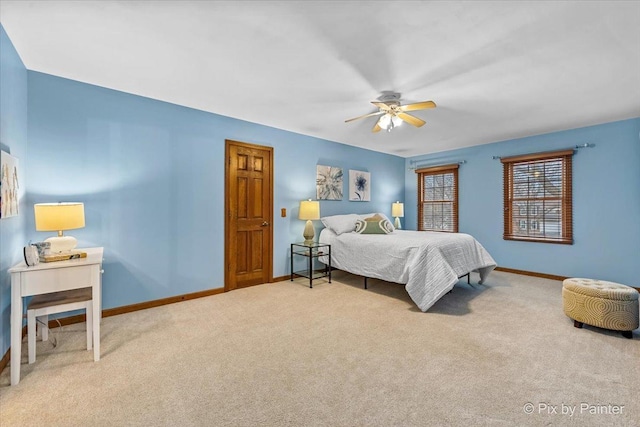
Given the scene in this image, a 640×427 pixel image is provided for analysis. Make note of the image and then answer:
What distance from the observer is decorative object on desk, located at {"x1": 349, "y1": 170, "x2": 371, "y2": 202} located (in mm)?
5527

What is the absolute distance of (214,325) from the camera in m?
2.74

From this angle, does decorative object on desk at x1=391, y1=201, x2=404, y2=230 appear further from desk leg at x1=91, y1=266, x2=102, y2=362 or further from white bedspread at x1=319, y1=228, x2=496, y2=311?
desk leg at x1=91, y1=266, x2=102, y2=362

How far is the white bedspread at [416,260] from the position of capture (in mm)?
3111

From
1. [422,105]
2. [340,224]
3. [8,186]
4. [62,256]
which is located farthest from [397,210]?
[8,186]

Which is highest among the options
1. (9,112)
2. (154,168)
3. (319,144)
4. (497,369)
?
(319,144)

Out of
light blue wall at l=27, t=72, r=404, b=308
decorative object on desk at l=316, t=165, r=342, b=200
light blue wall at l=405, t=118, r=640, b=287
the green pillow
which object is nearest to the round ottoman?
light blue wall at l=405, t=118, r=640, b=287

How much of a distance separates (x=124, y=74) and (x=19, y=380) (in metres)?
2.58

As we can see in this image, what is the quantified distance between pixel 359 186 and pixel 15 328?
16.2 ft

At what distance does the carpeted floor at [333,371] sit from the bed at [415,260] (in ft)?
1.00

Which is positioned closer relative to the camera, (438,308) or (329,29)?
(329,29)

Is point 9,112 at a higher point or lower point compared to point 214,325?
higher

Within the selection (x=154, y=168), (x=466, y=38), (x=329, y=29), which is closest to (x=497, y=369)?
(x=466, y=38)

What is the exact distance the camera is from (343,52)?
224 centimetres

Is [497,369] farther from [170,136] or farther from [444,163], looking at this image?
[444,163]
